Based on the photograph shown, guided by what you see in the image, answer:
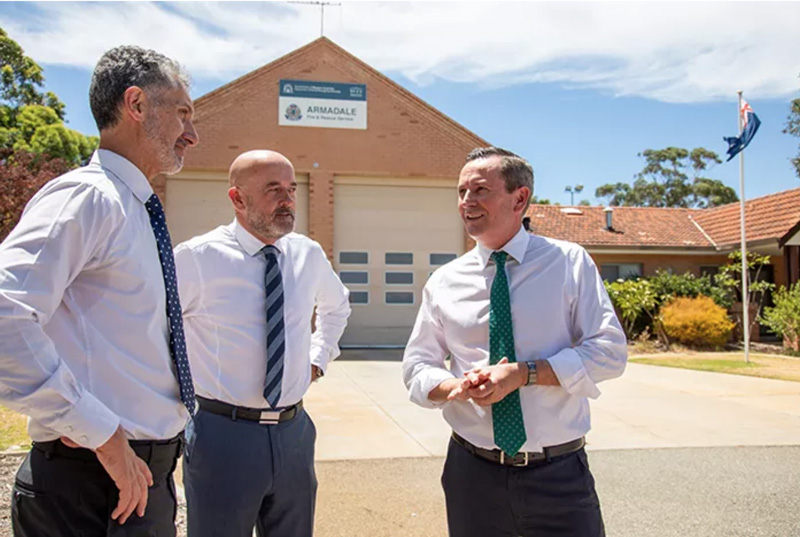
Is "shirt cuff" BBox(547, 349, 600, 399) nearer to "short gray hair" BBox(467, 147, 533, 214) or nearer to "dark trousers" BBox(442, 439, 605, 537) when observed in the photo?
"dark trousers" BBox(442, 439, 605, 537)

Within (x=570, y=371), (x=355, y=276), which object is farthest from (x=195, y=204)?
(x=570, y=371)

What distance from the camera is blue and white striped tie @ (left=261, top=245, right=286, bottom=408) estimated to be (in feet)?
9.68

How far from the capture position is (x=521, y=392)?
2650 millimetres

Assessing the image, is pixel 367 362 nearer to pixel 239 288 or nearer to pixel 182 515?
pixel 182 515

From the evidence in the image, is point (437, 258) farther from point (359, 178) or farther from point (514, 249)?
point (514, 249)

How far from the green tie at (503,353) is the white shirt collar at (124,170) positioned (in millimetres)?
1377

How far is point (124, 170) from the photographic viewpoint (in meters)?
2.07

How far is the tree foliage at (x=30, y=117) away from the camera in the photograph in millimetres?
24969

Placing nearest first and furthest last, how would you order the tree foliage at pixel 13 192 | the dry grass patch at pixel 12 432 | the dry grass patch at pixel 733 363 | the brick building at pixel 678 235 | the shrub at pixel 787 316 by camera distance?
1. the dry grass patch at pixel 12 432
2. the tree foliage at pixel 13 192
3. the dry grass patch at pixel 733 363
4. the shrub at pixel 787 316
5. the brick building at pixel 678 235

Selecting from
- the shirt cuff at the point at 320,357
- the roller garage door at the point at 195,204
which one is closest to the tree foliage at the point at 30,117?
the roller garage door at the point at 195,204

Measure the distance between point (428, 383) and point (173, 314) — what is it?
110 cm

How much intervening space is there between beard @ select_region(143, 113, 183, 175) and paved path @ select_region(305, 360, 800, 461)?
15.3 ft

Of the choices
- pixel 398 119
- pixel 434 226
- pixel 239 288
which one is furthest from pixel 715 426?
pixel 398 119

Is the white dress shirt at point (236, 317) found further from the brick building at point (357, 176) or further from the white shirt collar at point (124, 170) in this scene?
the brick building at point (357, 176)
